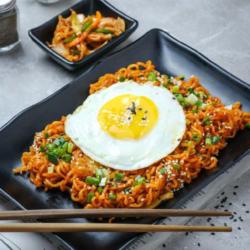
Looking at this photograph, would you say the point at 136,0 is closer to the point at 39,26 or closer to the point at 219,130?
the point at 39,26

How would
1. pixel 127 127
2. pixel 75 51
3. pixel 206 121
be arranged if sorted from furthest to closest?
pixel 75 51 → pixel 206 121 → pixel 127 127

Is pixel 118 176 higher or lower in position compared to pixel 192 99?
lower

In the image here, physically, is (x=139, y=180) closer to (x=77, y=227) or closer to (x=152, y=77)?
(x=77, y=227)

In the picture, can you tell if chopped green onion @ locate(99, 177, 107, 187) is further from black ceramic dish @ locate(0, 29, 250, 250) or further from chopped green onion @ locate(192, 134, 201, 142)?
chopped green onion @ locate(192, 134, 201, 142)

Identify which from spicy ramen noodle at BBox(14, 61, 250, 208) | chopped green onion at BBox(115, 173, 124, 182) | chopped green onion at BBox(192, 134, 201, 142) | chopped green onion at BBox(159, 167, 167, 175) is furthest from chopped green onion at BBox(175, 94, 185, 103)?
chopped green onion at BBox(115, 173, 124, 182)

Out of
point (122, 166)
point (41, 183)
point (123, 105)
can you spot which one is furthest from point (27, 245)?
point (123, 105)

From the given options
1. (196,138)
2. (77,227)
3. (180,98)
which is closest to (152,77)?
(180,98)

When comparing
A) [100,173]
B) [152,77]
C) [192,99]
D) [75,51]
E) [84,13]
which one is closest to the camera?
[100,173]

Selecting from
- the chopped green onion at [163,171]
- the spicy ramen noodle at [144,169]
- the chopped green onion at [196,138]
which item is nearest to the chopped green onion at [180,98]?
the spicy ramen noodle at [144,169]

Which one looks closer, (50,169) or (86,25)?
(50,169)
